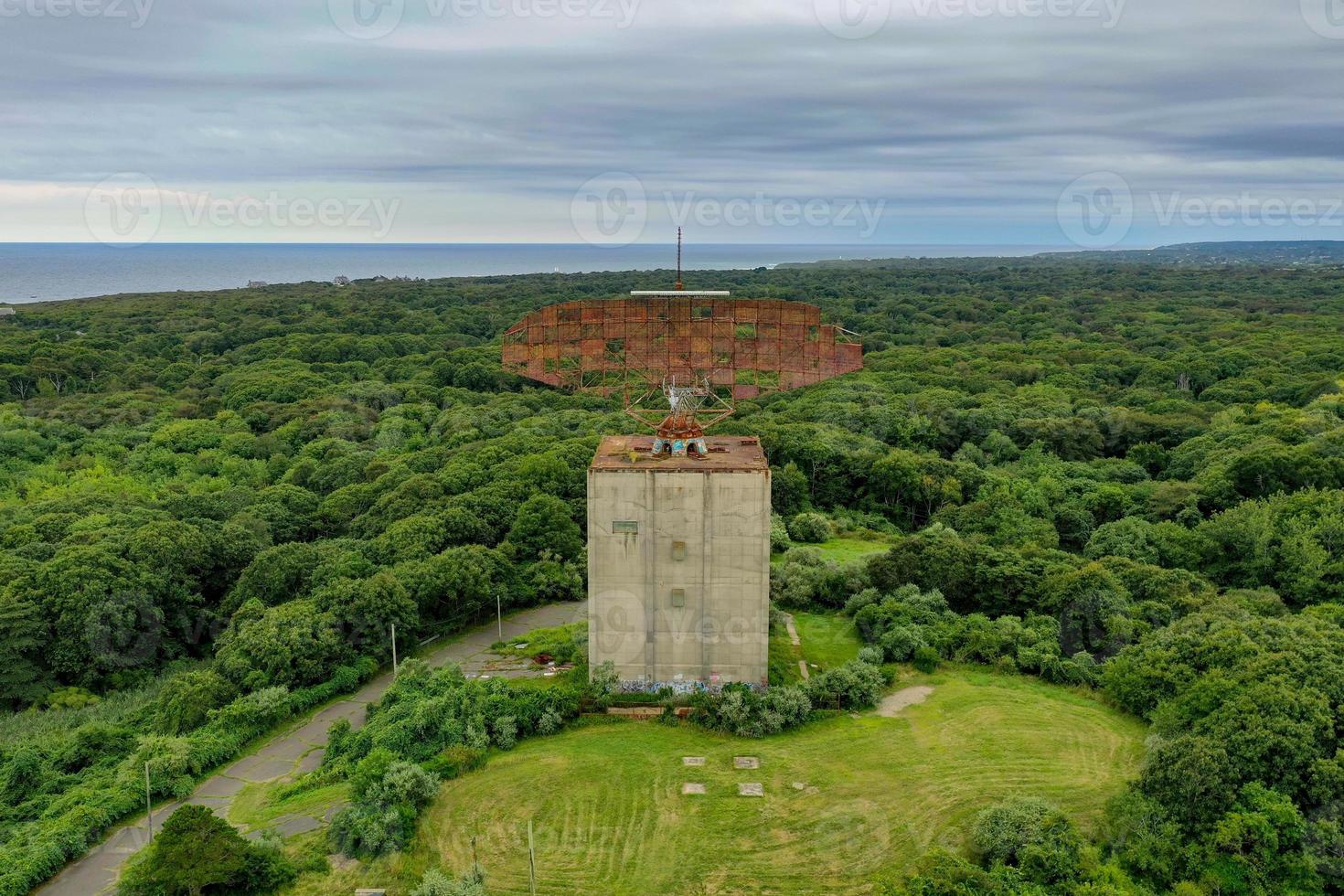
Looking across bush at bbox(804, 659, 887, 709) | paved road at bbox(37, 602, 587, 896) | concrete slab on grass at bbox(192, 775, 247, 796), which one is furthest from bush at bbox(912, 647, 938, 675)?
concrete slab on grass at bbox(192, 775, 247, 796)

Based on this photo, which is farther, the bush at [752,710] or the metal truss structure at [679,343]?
the metal truss structure at [679,343]

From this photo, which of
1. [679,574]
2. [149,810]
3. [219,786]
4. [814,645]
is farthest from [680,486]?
[149,810]

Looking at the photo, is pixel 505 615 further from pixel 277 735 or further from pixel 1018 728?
pixel 1018 728

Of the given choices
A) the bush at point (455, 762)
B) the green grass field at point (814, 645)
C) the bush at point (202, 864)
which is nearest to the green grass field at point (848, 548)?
the green grass field at point (814, 645)

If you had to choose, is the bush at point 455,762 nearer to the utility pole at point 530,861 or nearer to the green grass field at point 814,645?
the utility pole at point 530,861

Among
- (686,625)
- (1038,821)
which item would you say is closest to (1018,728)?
(1038,821)

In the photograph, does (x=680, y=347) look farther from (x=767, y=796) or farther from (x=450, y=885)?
(x=450, y=885)

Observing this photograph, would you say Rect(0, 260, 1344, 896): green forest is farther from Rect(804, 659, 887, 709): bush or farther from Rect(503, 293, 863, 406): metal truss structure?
Rect(503, 293, 863, 406): metal truss structure
